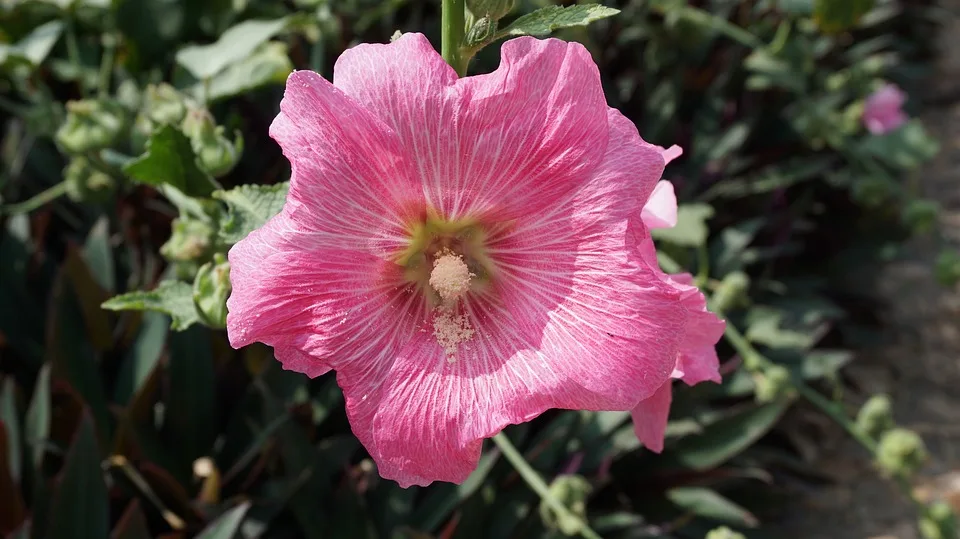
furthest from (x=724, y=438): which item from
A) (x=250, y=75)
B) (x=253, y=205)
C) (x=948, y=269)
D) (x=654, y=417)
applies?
(x=253, y=205)

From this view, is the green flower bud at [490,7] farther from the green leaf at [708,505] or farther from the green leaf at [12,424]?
the green leaf at [708,505]

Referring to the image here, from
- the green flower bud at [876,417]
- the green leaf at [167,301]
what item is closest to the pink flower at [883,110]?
the green flower bud at [876,417]

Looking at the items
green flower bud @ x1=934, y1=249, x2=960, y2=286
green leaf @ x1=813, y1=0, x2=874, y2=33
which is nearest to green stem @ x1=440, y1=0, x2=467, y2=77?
green leaf @ x1=813, y1=0, x2=874, y2=33

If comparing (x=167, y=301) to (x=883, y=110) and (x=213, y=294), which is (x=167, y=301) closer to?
(x=213, y=294)

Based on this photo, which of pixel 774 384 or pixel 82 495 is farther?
pixel 774 384

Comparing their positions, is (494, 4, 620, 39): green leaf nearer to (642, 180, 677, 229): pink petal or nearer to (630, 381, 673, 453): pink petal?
(642, 180, 677, 229): pink petal

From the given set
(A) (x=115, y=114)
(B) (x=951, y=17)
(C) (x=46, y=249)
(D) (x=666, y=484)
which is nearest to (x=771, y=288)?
(D) (x=666, y=484)

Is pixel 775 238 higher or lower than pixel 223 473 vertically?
lower

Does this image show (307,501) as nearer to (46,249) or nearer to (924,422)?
(46,249)
